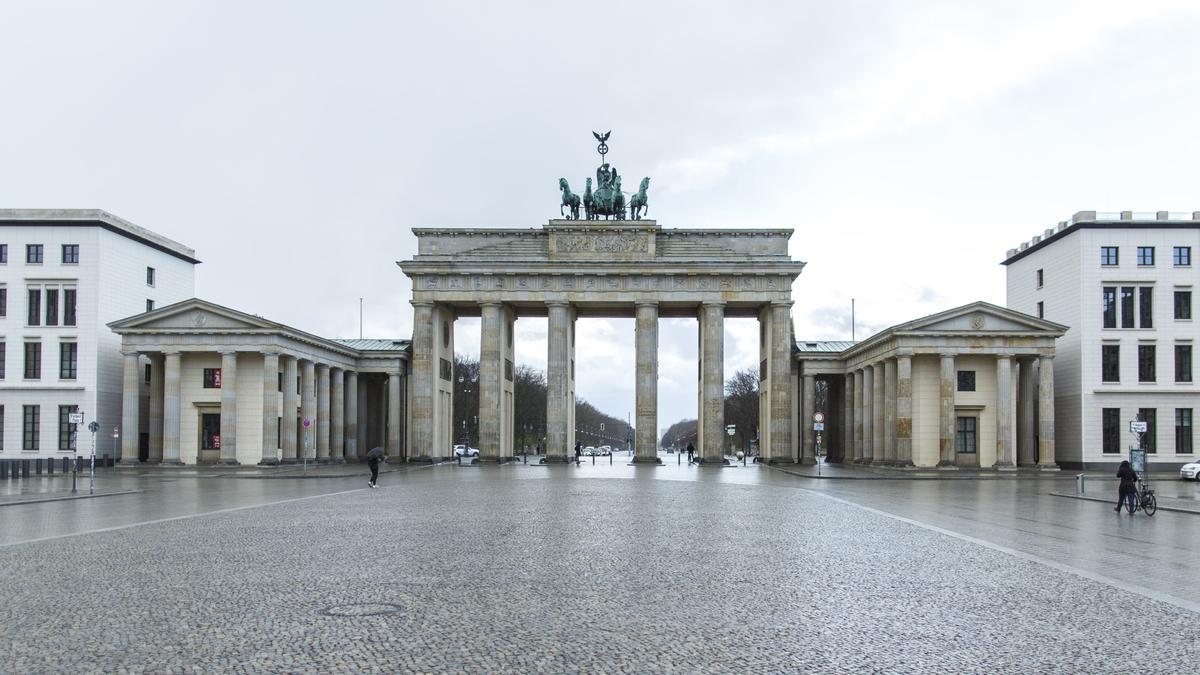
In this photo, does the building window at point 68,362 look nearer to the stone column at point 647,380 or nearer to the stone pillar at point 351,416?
the stone pillar at point 351,416

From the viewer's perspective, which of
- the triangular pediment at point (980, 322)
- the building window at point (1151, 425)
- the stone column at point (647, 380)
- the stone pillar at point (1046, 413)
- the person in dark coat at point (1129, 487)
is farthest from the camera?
the stone column at point (647, 380)

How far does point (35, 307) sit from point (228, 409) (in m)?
15.1

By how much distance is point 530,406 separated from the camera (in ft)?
449

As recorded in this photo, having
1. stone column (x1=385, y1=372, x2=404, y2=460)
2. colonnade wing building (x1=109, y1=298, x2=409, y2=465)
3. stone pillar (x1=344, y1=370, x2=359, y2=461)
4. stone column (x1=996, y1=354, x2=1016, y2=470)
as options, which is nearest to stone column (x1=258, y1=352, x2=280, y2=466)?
colonnade wing building (x1=109, y1=298, x2=409, y2=465)

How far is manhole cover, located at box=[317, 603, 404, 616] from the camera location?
466 inches

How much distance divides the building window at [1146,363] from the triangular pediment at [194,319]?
5237cm

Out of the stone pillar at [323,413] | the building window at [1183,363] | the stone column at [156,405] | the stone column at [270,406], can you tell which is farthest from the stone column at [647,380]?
the building window at [1183,363]

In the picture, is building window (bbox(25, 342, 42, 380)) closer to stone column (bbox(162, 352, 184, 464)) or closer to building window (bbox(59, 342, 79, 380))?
building window (bbox(59, 342, 79, 380))

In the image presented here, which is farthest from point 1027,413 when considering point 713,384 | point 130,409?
point 130,409

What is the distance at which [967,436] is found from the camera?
65125 mm

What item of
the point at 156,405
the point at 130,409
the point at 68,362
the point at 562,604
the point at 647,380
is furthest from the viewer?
the point at 647,380

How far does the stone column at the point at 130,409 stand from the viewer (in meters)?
63.6

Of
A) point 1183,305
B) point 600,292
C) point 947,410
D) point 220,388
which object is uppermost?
point 600,292

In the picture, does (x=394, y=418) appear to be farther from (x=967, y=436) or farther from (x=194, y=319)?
(x=967, y=436)
